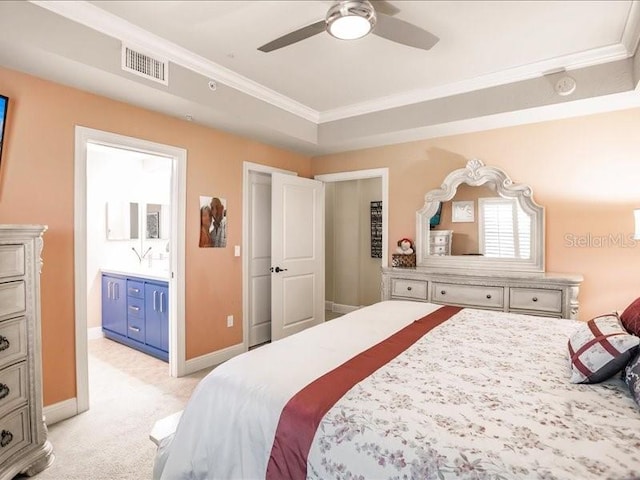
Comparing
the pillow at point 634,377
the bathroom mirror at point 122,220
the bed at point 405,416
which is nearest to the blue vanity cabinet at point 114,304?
the bathroom mirror at point 122,220

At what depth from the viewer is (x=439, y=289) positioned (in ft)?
11.2

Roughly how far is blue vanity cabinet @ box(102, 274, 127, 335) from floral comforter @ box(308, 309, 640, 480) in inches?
144

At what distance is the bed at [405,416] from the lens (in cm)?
96

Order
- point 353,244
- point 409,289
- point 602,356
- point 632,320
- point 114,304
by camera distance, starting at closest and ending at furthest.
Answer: point 602,356 < point 632,320 < point 409,289 < point 114,304 < point 353,244

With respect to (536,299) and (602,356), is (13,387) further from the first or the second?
(536,299)

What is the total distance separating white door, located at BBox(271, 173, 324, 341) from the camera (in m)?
4.03

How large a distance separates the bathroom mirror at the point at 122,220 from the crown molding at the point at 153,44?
8.65ft

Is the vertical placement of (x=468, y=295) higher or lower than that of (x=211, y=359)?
higher

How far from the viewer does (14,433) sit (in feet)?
6.11

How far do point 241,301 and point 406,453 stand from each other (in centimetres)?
307

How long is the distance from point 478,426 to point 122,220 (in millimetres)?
4913

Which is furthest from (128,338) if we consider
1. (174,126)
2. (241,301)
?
(174,126)

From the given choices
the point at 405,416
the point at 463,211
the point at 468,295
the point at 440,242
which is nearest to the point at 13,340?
the point at 405,416

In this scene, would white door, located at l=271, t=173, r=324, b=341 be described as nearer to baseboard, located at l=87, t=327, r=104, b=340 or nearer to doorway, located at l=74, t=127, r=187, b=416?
doorway, located at l=74, t=127, r=187, b=416
